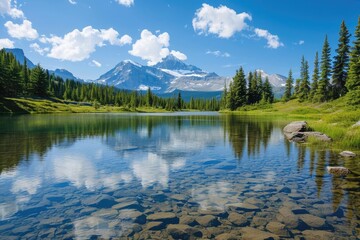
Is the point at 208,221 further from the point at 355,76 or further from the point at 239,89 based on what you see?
the point at 239,89

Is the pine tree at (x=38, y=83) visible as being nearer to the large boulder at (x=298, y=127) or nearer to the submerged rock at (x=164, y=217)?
the large boulder at (x=298, y=127)

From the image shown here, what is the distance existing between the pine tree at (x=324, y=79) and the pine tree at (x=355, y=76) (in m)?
21.9

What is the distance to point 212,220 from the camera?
8.80 metres

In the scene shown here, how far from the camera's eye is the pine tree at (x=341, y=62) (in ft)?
268

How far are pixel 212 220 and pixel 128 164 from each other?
9.71 m

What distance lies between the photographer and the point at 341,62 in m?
82.3

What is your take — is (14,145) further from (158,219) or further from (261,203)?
(261,203)

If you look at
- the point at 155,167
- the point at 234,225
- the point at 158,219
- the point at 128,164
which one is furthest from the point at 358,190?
the point at 128,164

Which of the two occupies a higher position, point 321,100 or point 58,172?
point 321,100

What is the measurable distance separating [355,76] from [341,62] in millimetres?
29861

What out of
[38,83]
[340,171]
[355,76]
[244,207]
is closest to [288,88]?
[355,76]

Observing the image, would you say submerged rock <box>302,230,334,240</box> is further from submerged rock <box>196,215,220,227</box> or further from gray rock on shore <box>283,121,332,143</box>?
gray rock on shore <box>283,121,332,143</box>

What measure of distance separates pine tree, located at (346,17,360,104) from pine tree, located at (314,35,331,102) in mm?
21853

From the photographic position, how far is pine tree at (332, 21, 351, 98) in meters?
81.7
